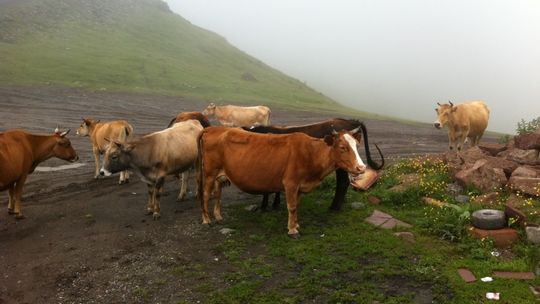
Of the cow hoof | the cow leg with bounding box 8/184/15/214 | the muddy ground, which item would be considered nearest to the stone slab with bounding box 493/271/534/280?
the cow hoof

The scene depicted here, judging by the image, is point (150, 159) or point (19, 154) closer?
point (19, 154)

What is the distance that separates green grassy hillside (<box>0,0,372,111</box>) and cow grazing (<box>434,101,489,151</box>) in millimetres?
23883

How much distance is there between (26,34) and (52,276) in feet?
166

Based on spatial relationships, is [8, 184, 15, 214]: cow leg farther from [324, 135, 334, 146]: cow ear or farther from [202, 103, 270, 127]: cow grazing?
[202, 103, 270, 127]: cow grazing

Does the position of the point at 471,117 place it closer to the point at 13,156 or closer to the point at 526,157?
the point at 526,157

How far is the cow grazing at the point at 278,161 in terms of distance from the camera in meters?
9.32

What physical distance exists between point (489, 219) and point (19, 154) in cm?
1005

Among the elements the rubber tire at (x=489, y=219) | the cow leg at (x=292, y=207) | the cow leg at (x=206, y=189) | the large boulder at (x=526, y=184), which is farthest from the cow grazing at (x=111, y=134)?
the large boulder at (x=526, y=184)

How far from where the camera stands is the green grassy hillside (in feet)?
140

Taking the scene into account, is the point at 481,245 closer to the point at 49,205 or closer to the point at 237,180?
the point at 237,180

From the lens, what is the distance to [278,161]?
951 centimetres

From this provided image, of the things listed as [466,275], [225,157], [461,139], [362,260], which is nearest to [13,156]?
[225,157]

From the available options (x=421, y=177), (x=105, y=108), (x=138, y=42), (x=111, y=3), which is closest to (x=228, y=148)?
(x=421, y=177)

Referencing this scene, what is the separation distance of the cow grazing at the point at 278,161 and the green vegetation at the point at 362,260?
82cm
